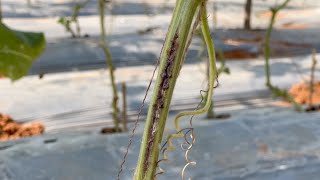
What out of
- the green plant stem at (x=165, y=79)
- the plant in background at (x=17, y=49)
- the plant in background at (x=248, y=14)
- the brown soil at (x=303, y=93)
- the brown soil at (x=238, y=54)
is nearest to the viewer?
the green plant stem at (x=165, y=79)

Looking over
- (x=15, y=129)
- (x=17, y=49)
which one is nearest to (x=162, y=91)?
(x=17, y=49)

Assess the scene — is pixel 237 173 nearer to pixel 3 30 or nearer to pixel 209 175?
pixel 209 175

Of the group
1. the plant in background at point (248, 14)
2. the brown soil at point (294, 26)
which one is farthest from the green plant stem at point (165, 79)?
the brown soil at point (294, 26)

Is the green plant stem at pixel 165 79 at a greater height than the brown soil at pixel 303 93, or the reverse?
the green plant stem at pixel 165 79

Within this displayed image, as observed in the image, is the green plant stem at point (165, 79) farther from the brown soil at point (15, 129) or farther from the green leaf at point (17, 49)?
the brown soil at point (15, 129)

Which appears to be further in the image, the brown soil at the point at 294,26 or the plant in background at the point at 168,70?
the brown soil at the point at 294,26

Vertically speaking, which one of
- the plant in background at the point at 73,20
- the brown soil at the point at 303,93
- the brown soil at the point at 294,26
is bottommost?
the brown soil at the point at 294,26

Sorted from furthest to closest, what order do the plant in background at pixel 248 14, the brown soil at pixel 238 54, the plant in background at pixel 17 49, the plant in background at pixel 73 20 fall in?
the plant in background at pixel 248 14 < the brown soil at pixel 238 54 < the plant in background at pixel 73 20 < the plant in background at pixel 17 49

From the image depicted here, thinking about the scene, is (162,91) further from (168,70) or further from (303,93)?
(303,93)
